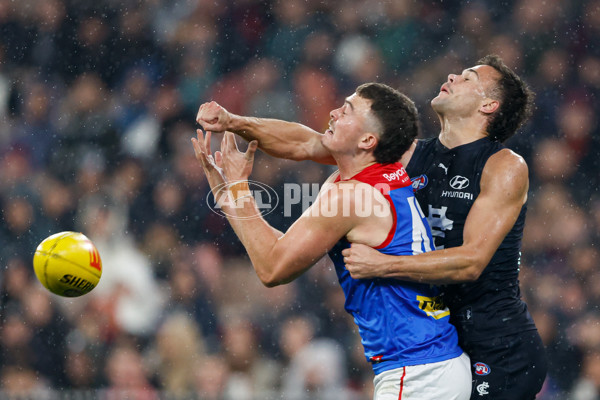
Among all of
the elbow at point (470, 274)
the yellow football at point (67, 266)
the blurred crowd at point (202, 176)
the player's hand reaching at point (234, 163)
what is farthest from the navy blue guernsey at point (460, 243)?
the blurred crowd at point (202, 176)

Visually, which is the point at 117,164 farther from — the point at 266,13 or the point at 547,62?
the point at 547,62

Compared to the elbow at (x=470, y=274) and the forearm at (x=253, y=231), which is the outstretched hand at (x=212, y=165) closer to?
the forearm at (x=253, y=231)

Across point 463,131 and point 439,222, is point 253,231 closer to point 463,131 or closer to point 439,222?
point 439,222

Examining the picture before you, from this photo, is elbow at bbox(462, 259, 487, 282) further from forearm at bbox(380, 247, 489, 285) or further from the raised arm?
the raised arm

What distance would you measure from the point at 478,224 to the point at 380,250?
497mm

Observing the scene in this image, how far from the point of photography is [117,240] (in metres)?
6.67

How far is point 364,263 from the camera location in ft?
10.2

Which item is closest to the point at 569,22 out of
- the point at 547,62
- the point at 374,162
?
the point at 547,62

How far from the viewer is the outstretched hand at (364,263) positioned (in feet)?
10.1

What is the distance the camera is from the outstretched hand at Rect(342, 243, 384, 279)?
122 inches

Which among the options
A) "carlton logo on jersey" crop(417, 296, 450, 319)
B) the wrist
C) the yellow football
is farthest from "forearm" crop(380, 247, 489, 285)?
the yellow football

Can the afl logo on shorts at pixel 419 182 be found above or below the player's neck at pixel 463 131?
below

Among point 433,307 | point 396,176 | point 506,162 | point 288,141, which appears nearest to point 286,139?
point 288,141

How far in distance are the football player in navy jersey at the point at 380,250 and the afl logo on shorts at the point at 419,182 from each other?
1.36ft
